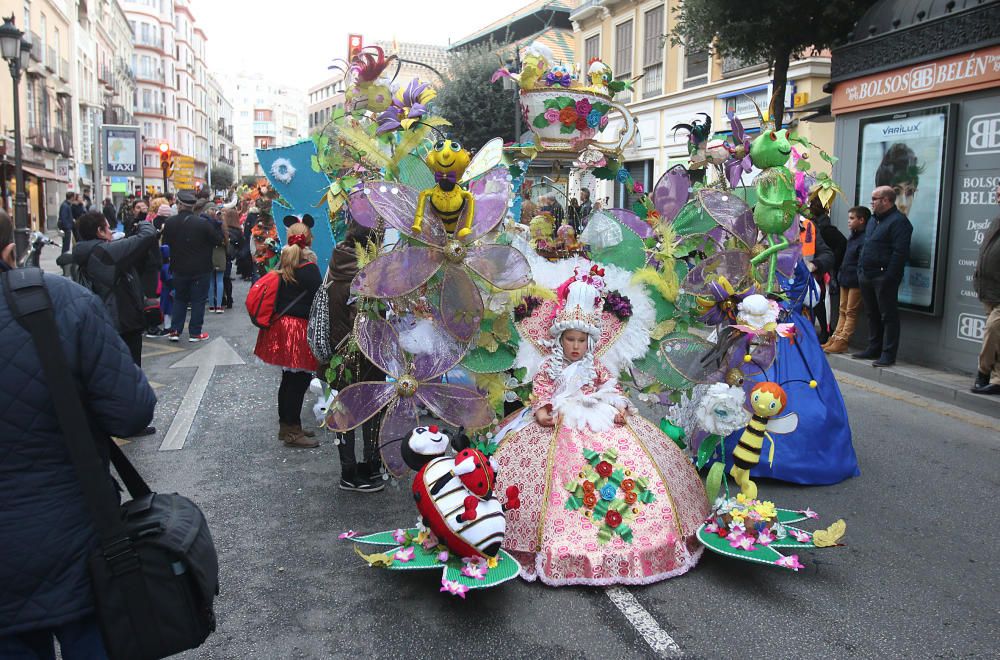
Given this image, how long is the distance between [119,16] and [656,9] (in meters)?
51.5

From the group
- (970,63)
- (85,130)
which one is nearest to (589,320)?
(970,63)

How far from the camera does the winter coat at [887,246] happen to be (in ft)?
27.7

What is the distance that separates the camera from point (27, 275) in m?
2.01

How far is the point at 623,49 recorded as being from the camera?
81.8ft

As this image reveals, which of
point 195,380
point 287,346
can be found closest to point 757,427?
point 287,346

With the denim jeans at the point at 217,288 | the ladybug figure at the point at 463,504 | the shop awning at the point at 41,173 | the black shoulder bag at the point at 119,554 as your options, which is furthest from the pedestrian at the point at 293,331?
the shop awning at the point at 41,173

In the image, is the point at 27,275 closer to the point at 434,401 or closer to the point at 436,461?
the point at 436,461

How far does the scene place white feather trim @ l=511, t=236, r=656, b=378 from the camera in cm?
429

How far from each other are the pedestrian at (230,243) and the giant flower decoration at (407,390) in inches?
380

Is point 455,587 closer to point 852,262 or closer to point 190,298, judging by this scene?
point 852,262

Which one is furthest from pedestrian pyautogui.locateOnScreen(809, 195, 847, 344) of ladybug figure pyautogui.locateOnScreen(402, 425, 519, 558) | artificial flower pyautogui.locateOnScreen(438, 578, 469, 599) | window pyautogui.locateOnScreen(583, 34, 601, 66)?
window pyautogui.locateOnScreen(583, 34, 601, 66)

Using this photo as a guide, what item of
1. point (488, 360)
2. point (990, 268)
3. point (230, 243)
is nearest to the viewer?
point (488, 360)

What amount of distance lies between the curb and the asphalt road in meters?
1.77

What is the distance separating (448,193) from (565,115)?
2420 mm
